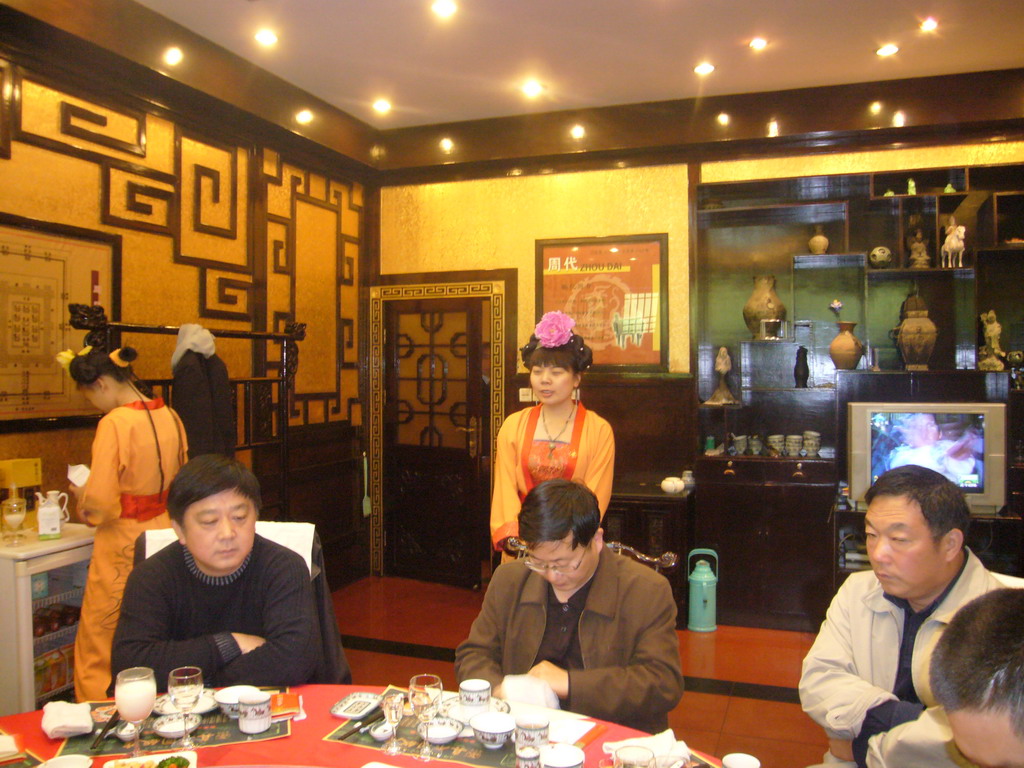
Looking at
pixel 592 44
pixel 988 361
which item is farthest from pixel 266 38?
pixel 988 361

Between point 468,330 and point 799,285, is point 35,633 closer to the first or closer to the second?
point 468,330

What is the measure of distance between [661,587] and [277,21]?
3.29m

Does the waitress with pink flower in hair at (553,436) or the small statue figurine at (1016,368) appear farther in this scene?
the small statue figurine at (1016,368)

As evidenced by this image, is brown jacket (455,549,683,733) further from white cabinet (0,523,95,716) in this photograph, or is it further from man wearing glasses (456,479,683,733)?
white cabinet (0,523,95,716)

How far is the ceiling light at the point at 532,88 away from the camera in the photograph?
480 centimetres

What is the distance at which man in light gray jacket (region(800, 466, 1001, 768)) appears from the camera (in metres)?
1.85

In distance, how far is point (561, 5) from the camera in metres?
3.79

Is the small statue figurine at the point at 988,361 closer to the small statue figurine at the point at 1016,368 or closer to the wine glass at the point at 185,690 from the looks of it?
the small statue figurine at the point at 1016,368

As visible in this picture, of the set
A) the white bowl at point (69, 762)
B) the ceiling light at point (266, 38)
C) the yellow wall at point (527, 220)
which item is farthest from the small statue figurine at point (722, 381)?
the white bowl at point (69, 762)

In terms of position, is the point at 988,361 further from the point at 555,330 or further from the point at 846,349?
the point at 555,330

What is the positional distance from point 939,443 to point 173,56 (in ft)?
14.0

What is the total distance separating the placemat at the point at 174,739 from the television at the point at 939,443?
358 cm

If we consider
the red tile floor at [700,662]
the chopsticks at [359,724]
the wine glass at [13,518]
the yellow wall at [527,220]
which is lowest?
the red tile floor at [700,662]

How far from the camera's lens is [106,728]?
1622mm
